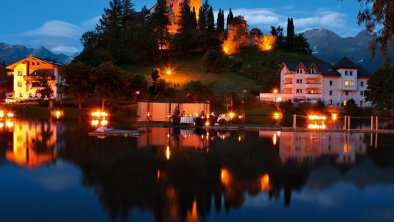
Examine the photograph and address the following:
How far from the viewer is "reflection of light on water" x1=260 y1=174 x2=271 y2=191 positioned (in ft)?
38.6

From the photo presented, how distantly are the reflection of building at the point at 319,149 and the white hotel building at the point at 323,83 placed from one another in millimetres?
47610

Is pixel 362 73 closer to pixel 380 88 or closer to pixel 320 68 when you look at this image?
pixel 320 68

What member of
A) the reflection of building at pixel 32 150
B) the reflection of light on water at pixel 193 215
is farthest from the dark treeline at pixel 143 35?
the reflection of light on water at pixel 193 215

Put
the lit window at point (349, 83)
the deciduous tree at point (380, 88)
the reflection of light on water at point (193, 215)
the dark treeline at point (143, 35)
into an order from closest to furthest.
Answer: the reflection of light on water at point (193, 215) < the deciduous tree at point (380, 88) < the lit window at point (349, 83) < the dark treeline at point (143, 35)

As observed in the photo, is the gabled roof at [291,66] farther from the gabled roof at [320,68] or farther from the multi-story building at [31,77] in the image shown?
the multi-story building at [31,77]

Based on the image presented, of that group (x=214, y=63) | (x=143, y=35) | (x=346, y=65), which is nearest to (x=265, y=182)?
(x=346, y=65)

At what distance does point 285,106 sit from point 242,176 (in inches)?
1786

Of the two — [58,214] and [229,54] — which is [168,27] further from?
[58,214]

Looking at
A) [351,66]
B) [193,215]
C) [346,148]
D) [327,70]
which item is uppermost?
[351,66]

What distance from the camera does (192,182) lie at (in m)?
12.2

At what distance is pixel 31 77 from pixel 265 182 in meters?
68.6

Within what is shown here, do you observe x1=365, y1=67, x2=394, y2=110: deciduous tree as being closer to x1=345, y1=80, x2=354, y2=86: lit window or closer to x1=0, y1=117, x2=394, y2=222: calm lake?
x1=345, y1=80, x2=354, y2=86: lit window

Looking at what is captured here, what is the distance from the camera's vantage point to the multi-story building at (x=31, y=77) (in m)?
72.8

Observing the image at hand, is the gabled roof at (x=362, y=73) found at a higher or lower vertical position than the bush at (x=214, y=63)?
lower
